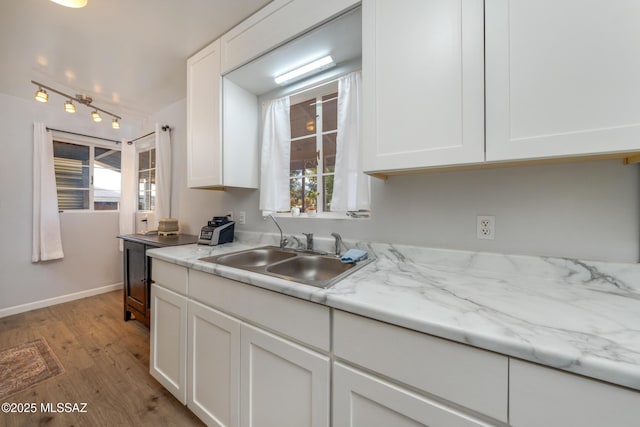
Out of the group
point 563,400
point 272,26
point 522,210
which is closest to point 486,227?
point 522,210

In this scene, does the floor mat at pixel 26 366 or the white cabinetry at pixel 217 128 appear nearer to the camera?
the floor mat at pixel 26 366

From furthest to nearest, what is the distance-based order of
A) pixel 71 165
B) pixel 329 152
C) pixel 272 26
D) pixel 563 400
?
pixel 71 165
pixel 329 152
pixel 272 26
pixel 563 400

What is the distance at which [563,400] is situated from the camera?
50 centimetres

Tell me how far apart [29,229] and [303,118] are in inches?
132

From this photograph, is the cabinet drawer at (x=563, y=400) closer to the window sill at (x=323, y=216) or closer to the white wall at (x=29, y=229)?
the window sill at (x=323, y=216)

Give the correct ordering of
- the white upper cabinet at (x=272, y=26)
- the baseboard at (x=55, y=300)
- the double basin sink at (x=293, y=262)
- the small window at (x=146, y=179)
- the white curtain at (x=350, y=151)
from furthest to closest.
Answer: the small window at (x=146, y=179)
the baseboard at (x=55, y=300)
the white curtain at (x=350, y=151)
the double basin sink at (x=293, y=262)
the white upper cabinet at (x=272, y=26)

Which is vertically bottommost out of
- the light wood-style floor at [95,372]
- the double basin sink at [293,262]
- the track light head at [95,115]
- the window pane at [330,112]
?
the light wood-style floor at [95,372]

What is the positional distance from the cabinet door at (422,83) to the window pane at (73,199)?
12.6 feet

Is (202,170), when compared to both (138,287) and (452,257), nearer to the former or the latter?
(138,287)

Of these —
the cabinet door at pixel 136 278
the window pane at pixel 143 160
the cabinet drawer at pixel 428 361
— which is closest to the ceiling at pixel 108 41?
the window pane at pixel 143 160

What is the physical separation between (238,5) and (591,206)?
206cm

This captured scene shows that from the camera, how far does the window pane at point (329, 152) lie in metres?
1.67

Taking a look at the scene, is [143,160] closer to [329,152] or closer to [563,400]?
[329,152]

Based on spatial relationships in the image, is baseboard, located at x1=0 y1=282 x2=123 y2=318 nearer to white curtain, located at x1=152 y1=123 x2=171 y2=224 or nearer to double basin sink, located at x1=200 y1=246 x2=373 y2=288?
white curtain, located at x1=152 y1=123 x2=171 y2=224
